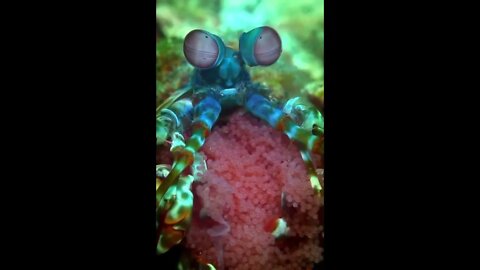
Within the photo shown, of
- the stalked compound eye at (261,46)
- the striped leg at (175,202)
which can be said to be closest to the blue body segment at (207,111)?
the striped leg at (175,202)

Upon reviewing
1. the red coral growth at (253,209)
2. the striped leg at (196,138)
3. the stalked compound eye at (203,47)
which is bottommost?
the red coral growth at (253,209)

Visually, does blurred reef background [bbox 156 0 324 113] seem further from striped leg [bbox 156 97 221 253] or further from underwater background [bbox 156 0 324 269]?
striped leg [bbox 156 97 221 253]

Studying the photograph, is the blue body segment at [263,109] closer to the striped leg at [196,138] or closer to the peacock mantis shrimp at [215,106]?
the peacock mantis shrimp at [215,106]

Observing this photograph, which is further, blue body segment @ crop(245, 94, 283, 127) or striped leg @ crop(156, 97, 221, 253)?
blue body segment @ crop(245, 94, 283, 127)

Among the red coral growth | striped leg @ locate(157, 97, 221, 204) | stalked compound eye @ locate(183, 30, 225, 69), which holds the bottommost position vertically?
the red coral growth

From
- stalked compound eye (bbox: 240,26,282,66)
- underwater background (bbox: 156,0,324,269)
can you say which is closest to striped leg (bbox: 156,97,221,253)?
underwater background (bbox: 156,0,324,269)

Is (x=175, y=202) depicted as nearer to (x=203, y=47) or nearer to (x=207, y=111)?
(x=207, y=111)
